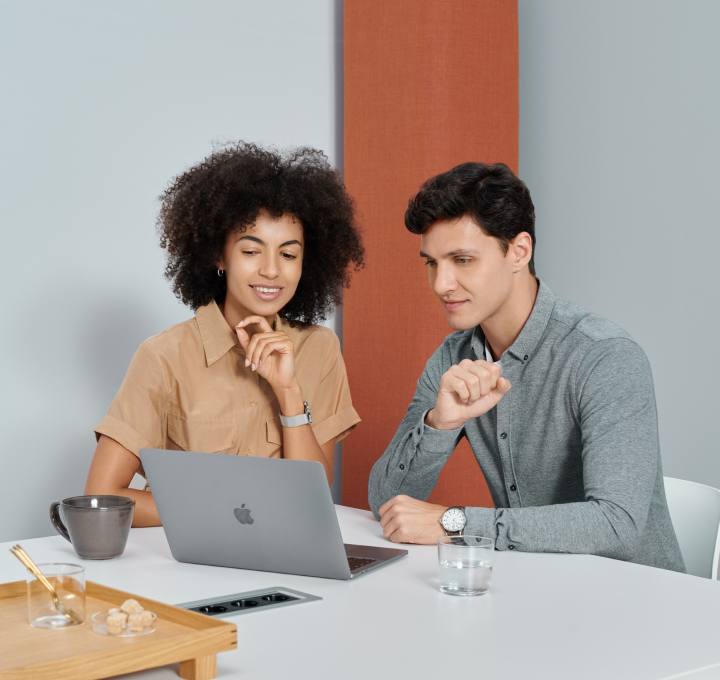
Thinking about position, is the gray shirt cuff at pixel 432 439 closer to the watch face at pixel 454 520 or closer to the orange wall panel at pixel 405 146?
the watch face at pixel 454 520

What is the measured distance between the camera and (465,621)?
3.25 ft

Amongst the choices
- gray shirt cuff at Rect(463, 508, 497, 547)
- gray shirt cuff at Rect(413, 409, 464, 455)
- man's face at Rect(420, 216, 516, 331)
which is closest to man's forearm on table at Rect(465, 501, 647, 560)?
gray shirt cuff at Rect(463, 508, 497, 547)

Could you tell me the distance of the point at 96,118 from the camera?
2.78 metres

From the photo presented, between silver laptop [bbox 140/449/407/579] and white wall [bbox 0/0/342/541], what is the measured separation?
157 cm

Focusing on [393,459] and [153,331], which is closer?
[393,459]

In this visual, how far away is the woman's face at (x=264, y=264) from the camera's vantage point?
2.05 meters

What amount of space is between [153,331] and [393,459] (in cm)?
147

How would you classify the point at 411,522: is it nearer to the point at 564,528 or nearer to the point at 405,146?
the point at 564,528

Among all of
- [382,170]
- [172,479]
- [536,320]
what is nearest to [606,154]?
[382,170]

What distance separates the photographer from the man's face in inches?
70.8

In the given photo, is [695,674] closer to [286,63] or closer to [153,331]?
[153,331]

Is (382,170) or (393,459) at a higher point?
(382,170)

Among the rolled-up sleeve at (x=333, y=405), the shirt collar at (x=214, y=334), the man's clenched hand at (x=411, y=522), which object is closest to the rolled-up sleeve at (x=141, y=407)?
the shirt collar at (x=214, y=334)

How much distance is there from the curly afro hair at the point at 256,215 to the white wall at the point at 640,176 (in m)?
1.15
